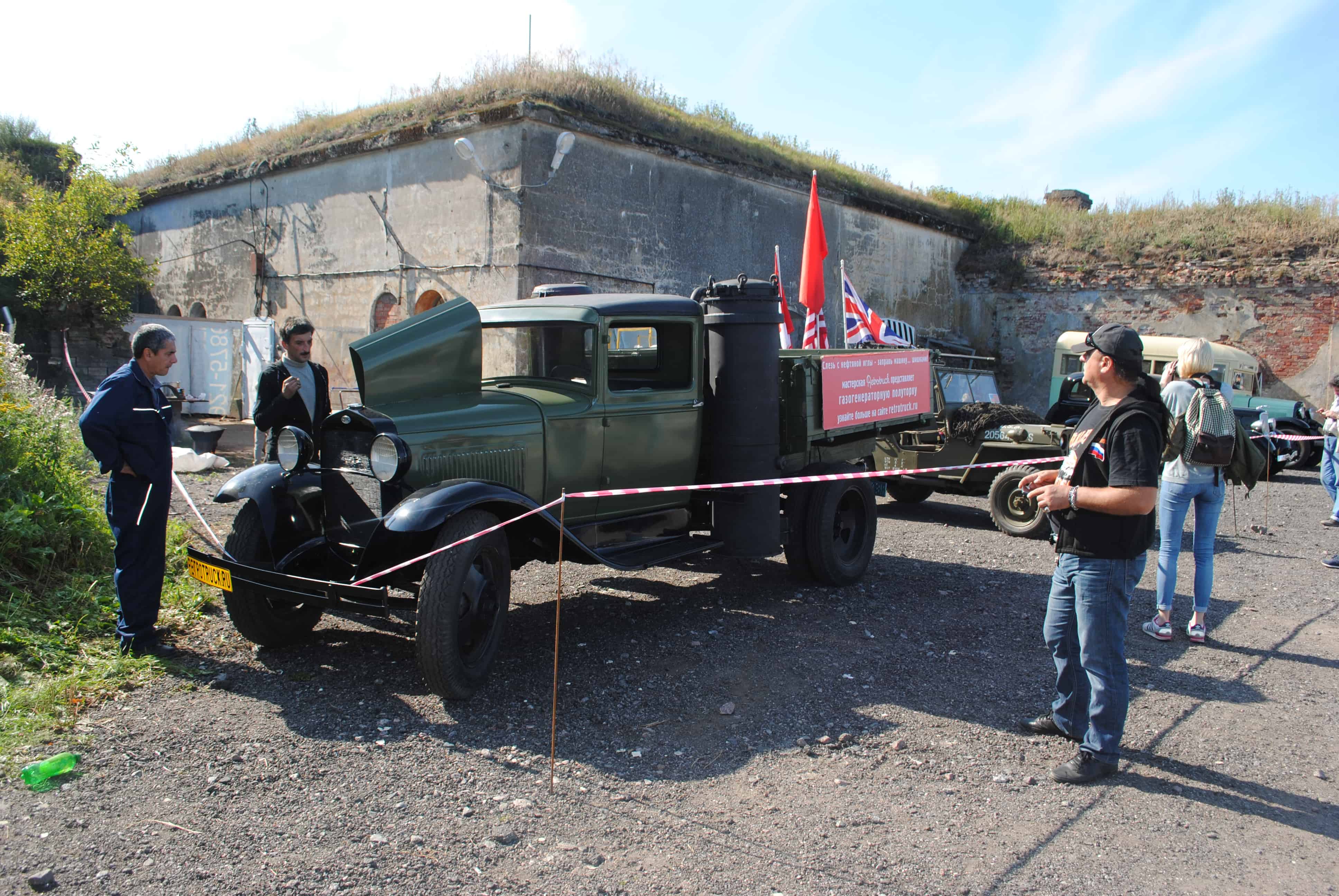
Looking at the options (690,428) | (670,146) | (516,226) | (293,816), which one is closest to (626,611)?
(690,428)

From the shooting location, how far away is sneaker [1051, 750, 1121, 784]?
3281mm

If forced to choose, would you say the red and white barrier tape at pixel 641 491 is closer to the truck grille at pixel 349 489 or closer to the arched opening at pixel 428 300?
the truck grille at pixel 349 489

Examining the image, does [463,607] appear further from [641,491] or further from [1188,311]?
[1188,311]

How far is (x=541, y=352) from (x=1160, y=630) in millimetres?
4212

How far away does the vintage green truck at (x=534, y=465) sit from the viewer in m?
3.86

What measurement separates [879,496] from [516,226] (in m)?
6.08

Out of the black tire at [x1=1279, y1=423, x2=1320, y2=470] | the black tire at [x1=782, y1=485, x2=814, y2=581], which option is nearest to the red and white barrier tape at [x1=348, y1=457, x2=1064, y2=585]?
the black tire at [x1=782, y1=485, x2=814, y2=581]

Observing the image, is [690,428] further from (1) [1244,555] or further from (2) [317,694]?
(1) [1244,555]

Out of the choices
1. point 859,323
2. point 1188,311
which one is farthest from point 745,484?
point 1188,311

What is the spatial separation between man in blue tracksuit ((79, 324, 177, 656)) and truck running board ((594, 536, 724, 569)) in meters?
2.22

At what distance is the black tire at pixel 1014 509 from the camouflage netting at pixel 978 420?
53 centimetres

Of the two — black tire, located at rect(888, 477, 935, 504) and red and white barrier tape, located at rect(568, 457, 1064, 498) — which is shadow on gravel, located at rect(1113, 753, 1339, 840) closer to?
red and white barrier tape, located at rect(568, 457, 1064, 498)

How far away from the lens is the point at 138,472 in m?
4.02

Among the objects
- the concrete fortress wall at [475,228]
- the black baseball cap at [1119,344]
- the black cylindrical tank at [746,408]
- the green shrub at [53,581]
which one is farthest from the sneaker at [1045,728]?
the concrete fortress wall at [475,228]
